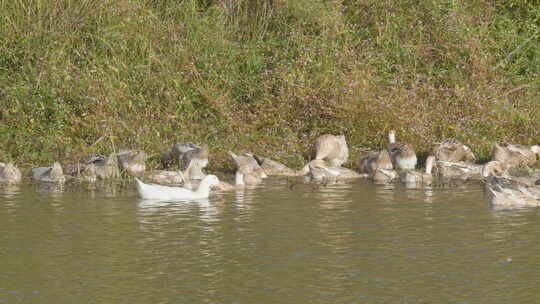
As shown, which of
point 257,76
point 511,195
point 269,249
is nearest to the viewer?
point 269,249

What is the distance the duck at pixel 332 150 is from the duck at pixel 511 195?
460cm

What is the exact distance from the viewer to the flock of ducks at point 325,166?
15.1m

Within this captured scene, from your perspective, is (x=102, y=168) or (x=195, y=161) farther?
(x=195, y=161)

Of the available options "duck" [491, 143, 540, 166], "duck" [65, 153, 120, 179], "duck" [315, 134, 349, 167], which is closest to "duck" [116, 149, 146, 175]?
"duck" [65, 153, 120, 179]

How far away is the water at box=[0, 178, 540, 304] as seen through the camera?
805 centimetres

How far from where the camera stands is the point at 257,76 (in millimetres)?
19156

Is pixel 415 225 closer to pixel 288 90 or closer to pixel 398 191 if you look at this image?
pixel 398 191

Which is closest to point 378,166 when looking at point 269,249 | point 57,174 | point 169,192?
point 169,192

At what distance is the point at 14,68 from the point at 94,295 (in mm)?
11464

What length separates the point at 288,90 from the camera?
1836 cm

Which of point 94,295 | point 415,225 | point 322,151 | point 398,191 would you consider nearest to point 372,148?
point 322,151

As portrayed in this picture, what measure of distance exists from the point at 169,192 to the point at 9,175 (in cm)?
303

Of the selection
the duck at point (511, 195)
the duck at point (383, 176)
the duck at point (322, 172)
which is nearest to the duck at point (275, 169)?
the duck at point (322, 172)

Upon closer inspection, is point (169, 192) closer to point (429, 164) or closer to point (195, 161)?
point (195, 161)
